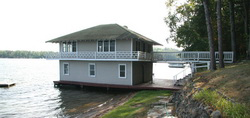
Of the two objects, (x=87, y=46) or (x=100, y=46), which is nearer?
(x=100, y=46)

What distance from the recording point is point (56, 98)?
20.1 meters

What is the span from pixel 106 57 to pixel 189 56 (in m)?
9.30

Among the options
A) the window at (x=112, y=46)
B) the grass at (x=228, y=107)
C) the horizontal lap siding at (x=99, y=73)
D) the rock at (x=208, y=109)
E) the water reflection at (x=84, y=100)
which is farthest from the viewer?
the window at (x=112, y=46)

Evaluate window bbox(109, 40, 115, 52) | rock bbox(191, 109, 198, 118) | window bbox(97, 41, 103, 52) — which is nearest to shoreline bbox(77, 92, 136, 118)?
rock bbox(191, 109, 198, 118)

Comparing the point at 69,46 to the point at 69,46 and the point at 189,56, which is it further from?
the point at 189,56

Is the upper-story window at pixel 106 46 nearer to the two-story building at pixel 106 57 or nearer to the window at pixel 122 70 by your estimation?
the two-story building at pixel 106 57

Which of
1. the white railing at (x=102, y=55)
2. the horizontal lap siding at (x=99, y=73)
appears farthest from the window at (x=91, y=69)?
the white railing at (x=102, y=55)

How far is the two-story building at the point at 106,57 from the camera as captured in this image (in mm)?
21797

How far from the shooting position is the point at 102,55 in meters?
22.5

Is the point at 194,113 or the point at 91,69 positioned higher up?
the point at 91,69

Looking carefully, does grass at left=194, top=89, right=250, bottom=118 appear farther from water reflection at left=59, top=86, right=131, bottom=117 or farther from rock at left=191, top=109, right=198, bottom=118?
water reflection at left=59, top=86, right=131, bottom=117

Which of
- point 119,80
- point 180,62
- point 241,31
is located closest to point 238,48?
point 241,31

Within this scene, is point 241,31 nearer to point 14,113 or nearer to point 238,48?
point 238,48

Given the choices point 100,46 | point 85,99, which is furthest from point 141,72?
point 85,99
